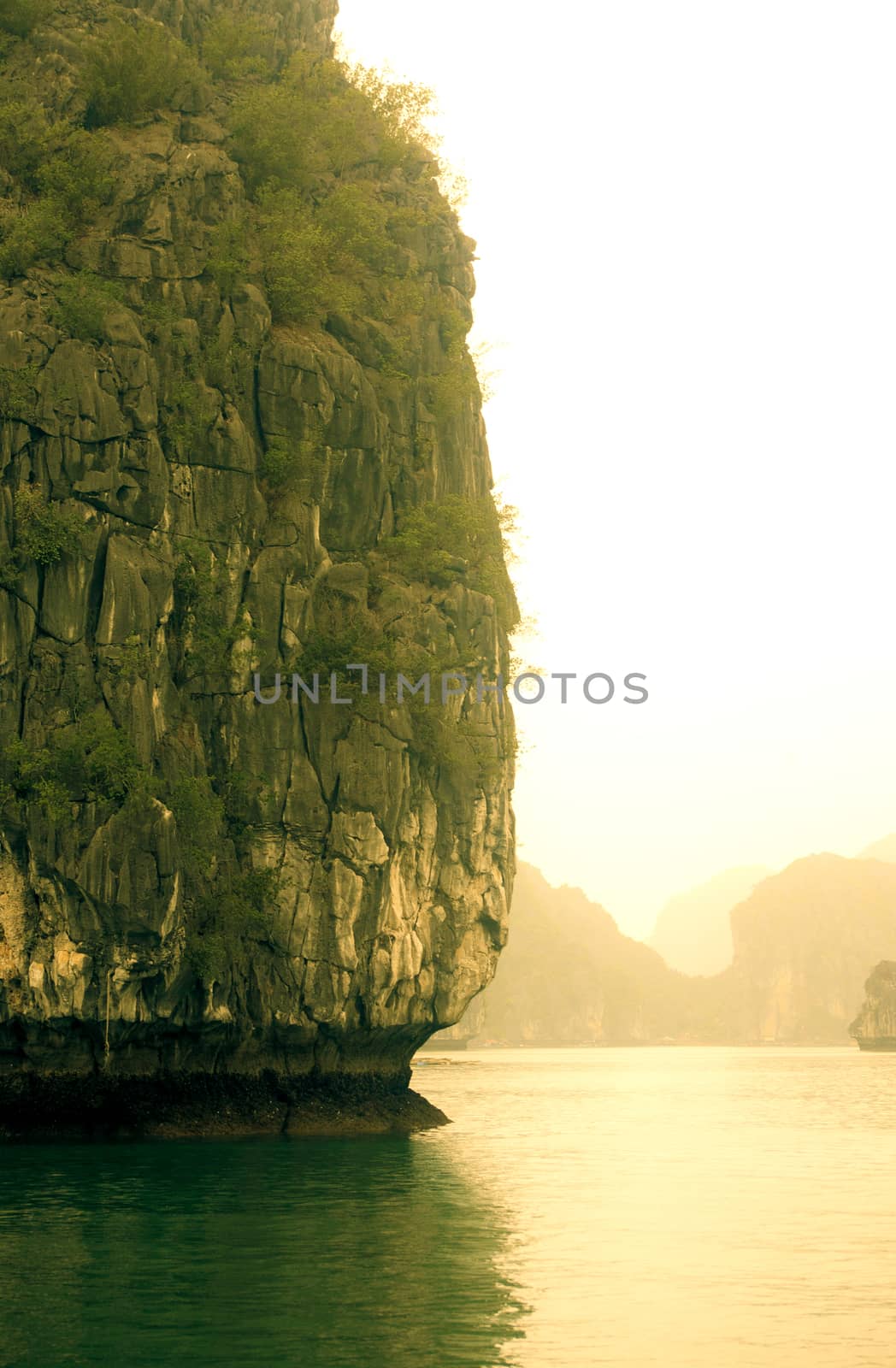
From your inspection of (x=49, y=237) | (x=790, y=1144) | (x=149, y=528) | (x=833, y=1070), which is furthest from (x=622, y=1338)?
(x=833, y=1070)

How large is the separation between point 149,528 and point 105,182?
7755mm

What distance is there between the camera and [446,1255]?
56.4 ft

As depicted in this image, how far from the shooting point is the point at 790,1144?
32938mm

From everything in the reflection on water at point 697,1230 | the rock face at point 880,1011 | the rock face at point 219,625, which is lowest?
the rock face at point 880,1011

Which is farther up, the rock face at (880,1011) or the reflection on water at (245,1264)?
the reflection on water at (245,1264)

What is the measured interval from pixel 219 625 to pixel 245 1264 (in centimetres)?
1508

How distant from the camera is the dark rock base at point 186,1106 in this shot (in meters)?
26.5

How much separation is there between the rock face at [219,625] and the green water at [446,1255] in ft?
11.5

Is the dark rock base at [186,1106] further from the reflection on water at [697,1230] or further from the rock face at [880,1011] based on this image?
the rock face at [880,1011]

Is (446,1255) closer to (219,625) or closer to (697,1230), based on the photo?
(697,1230)

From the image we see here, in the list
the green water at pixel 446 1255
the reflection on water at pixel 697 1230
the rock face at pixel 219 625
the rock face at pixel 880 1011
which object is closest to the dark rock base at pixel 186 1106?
the rock face at pixel 219 625

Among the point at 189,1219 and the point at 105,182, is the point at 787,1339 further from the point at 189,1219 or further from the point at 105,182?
the point at 105,182

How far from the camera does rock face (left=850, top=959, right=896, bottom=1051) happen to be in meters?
133

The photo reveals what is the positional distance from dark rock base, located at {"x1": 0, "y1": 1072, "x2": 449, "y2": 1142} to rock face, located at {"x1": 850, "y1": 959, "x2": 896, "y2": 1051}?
365ft
